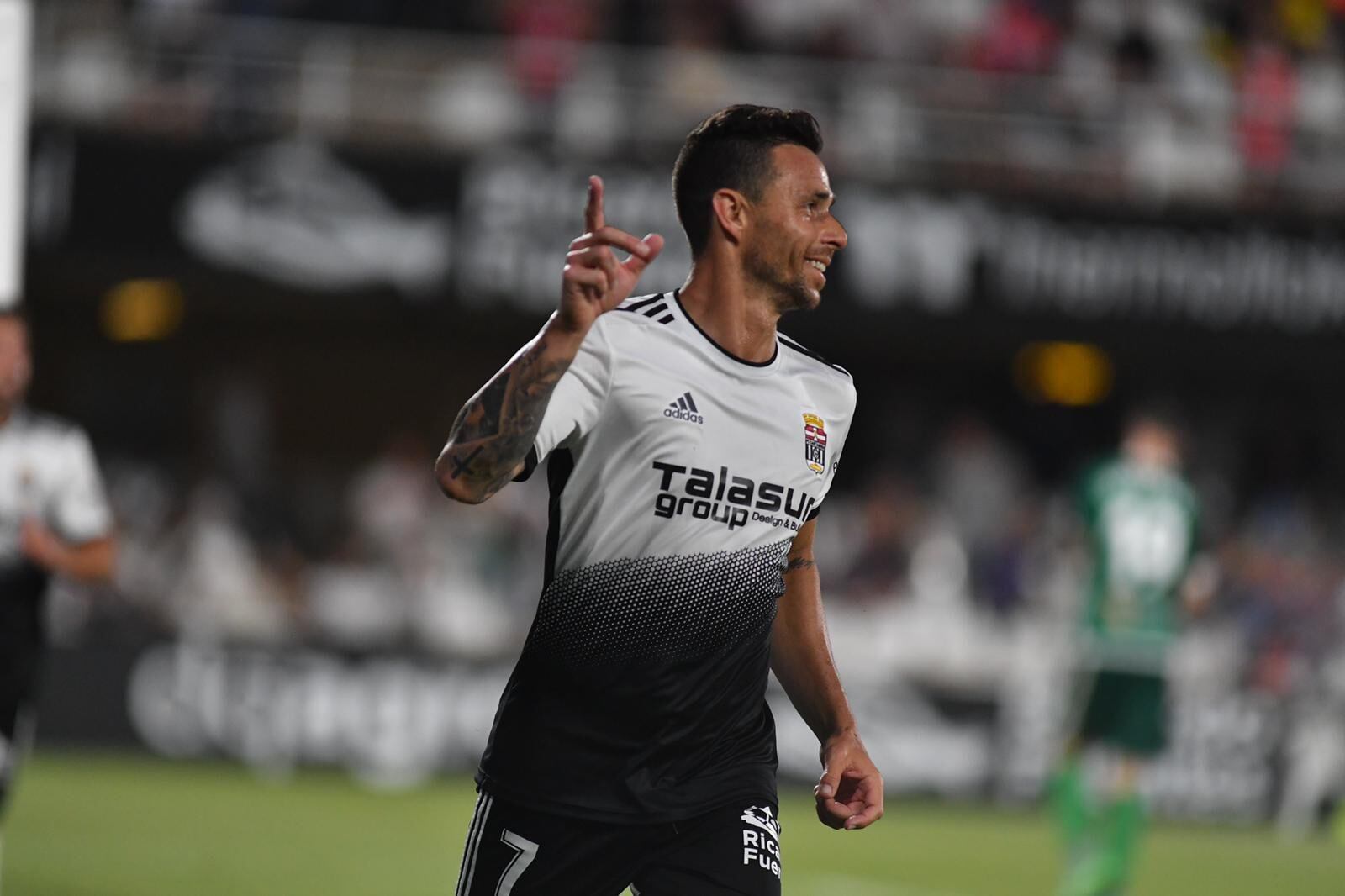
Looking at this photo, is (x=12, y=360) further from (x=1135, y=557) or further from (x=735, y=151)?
(x=1135, y=557)

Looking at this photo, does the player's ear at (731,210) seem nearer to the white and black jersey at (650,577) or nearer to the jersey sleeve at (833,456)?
the white and black jersey at (650,577)

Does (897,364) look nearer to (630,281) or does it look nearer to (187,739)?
(187,739)

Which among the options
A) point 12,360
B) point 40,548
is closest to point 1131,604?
point 40,548

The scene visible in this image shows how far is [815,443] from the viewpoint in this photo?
4.28 m

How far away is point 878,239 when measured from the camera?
1773cm

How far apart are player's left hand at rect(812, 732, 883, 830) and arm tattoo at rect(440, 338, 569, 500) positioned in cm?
102

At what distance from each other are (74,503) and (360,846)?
424cm

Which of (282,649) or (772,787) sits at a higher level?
(772,787)

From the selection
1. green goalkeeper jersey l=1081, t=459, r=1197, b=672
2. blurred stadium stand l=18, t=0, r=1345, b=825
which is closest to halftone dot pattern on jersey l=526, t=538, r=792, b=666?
green goalkeeper jersey l=1081, t=459, r=1197, b=672

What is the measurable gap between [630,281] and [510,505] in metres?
13.4

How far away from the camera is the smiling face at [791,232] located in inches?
163

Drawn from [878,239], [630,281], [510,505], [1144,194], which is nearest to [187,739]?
[510,505]

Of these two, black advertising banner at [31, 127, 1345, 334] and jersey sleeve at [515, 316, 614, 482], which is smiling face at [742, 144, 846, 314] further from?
black advertising banner at [31, 127, 1345, 334]

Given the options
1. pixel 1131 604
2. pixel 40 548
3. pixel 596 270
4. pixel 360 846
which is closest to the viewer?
pixel 596 270
